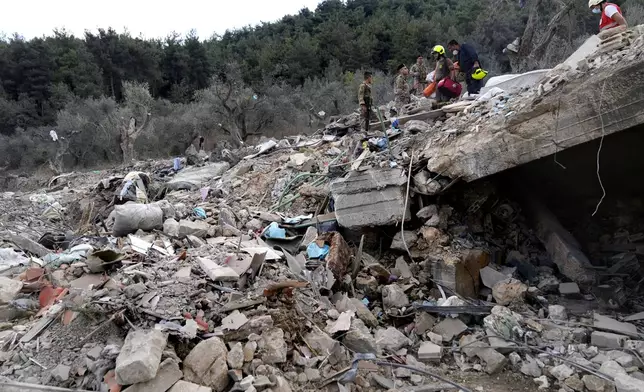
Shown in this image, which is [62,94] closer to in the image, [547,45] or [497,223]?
[547,45]

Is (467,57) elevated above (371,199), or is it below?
above

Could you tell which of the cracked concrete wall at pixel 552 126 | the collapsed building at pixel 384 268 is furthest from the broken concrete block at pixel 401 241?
the cracked concrete wall at pixel 552 126

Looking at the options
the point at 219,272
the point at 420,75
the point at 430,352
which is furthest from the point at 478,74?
the point at 219,272

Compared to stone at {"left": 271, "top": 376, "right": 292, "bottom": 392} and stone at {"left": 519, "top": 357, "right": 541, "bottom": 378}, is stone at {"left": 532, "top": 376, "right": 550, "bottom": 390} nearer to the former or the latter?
stone at {"left": 519, "top": 357, "right": 541, "bottom": 378}

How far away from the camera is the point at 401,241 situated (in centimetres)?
585

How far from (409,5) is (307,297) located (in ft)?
124

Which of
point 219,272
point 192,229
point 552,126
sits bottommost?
point 219,272

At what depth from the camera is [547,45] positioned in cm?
1459

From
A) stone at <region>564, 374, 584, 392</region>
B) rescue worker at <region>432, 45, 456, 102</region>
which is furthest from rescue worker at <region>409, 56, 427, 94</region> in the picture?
stone at <region>564, 374, 584, 392</region>

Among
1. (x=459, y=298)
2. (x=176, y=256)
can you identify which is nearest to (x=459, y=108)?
(x=459, y=298)

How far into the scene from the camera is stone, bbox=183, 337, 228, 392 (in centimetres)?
313

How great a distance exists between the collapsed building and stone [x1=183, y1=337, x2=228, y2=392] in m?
0.01

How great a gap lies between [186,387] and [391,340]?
2217 mm

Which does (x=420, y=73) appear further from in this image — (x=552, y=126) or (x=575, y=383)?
(x=575, y=383)
